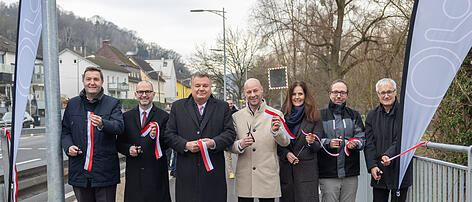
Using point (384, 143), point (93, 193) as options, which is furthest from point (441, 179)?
point (93, 193)

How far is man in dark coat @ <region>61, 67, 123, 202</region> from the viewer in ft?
14.2

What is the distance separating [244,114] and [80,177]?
1858mm

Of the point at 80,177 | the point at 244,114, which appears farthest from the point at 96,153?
the point at 244,114

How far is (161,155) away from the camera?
490 centimetres

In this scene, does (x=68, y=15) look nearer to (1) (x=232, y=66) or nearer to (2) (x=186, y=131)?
(1) (x=232, y=66)

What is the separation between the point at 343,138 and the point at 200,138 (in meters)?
1.59

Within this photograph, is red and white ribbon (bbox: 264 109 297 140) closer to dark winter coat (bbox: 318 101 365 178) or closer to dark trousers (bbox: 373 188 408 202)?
dark winter coat (bbox: 318 101 365 178)

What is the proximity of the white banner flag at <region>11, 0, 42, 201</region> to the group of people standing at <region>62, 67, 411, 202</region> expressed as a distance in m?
0.64

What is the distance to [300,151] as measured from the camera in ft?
14.9

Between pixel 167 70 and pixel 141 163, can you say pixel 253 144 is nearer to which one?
pixel 141 163

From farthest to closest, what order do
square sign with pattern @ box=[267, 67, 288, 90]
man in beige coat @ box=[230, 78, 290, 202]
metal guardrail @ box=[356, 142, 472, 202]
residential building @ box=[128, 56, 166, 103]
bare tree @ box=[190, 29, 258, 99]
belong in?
residential building @ box=[128, 56, 166, 103] → bare tree @ box=[190, 29, 258, 99] → square sign with pattern @ box=[267, 67, 288, 90] → man in beige coat @ box=[230, 78, 290, 202] → metal guardrail @ box=[356, 142, 472, 202]

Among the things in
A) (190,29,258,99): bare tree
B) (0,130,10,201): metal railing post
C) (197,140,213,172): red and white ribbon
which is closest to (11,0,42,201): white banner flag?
(0,130,10,201): metal railing post

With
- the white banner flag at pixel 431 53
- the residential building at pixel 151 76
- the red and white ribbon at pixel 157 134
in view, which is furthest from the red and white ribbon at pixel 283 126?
the residential building at pixel 151 76

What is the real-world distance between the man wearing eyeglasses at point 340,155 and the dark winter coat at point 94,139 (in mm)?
2284
